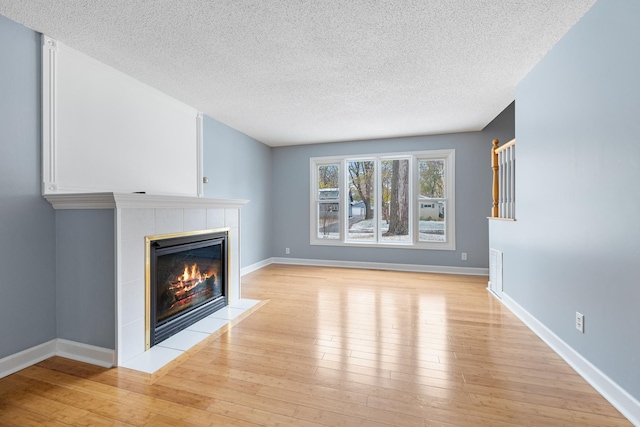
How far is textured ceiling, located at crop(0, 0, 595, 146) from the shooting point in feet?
6.56

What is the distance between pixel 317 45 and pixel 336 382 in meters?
2.53

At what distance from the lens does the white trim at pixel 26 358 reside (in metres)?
2.01

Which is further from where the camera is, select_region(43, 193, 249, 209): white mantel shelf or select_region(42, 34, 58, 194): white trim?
select_region(42, 34, 58, 194): white trim

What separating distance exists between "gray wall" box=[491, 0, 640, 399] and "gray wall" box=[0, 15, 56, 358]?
3840 millimetres

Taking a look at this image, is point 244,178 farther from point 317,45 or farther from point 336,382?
point 336,382

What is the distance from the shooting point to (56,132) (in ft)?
7.72

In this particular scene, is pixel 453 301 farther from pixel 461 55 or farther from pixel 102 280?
pixel 102 280

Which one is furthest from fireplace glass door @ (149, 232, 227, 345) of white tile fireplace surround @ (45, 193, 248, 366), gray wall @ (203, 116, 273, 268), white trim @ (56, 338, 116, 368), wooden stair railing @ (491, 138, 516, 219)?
wooden stair railing @ (491, 138, 516, 219)

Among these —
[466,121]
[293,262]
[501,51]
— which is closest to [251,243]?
[293,262]

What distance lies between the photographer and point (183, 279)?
2816mm

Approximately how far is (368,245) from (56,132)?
4606mm

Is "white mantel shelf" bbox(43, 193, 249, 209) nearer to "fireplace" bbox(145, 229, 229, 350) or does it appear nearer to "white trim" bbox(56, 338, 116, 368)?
→ "fireplace" bbox(145, 229, 229, 350)

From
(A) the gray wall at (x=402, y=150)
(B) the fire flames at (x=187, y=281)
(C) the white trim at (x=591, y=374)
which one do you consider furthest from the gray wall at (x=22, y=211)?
(A) the gray wall at (x=402, y=150)

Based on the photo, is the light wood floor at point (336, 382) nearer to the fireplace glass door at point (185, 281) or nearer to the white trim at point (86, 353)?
the white trim at point (86, 353)
